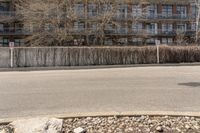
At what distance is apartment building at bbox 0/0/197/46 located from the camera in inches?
1750

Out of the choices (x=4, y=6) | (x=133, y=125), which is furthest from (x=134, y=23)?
(x=133, y=125)

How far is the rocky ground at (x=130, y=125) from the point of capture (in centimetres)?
662

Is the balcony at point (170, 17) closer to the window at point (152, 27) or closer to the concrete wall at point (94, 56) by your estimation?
the window at point (152, 27)

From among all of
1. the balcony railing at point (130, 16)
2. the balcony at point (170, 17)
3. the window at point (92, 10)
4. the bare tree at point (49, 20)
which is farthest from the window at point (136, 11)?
the balcony at point (170, 17)

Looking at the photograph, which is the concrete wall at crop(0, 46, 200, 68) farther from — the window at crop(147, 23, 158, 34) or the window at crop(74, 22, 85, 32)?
the window at crop(147, 23, 158, 34)

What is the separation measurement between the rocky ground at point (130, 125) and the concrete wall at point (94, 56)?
21791 mm

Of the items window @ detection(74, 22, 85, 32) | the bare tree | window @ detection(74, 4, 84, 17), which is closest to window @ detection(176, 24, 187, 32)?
window @ detection(74, 22, 85, 32)

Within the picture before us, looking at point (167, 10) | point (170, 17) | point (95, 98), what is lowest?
point (95, 98)

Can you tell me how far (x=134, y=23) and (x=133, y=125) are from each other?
45581 mm

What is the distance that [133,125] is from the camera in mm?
6902

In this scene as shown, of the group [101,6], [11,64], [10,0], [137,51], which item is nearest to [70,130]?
[11,64]

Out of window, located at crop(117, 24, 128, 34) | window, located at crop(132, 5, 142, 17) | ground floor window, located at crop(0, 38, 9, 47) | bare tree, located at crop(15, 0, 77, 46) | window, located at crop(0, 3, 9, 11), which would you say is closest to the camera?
bare tree, located at crop(15, 0, 77, 46)

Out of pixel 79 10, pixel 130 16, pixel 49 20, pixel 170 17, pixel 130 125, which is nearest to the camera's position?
pixel 130 125

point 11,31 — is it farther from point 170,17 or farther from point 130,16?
point 170,17
